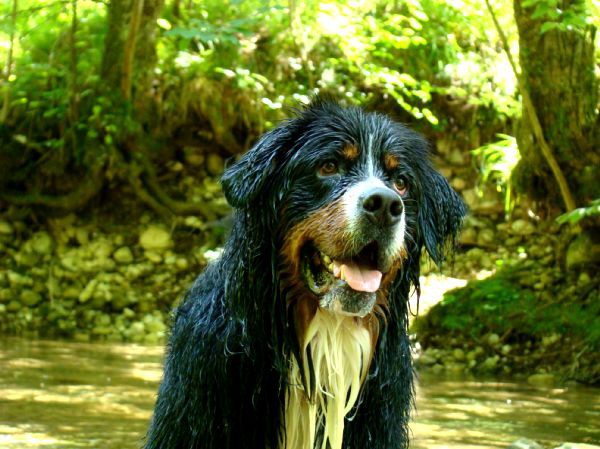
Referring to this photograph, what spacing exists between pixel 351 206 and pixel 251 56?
8546 millimetres

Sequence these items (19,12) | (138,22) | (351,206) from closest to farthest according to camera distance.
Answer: (351,206)
(19,12)
(138,22)

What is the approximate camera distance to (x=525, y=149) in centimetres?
895

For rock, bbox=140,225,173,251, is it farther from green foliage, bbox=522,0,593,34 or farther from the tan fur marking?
the tan fur marking

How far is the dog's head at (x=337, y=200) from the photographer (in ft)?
10.6

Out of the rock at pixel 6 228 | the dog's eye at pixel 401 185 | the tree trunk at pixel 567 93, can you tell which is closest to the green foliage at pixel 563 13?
the tree trunk at pixel 567 93

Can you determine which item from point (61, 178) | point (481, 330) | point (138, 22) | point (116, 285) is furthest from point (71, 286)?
point (481, 330)

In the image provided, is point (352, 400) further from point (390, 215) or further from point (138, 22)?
point (138, 22)

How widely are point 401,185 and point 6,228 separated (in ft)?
29.9

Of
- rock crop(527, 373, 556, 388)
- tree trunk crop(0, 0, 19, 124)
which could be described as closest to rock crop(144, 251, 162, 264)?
tree trunk crop(0, 0, 19, 124)

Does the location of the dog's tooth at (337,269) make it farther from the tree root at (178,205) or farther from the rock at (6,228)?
the rock at (6,228)

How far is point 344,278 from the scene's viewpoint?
3.29 meters

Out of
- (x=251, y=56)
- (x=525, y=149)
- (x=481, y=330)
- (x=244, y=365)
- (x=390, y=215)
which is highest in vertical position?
(x=251, y=56)

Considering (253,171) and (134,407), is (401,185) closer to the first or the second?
(253,171)

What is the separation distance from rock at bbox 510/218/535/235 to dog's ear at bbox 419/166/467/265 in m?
7.60
